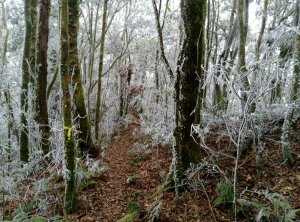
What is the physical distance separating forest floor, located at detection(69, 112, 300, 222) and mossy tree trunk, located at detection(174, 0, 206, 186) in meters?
0.49

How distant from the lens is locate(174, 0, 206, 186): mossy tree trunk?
5500 mm

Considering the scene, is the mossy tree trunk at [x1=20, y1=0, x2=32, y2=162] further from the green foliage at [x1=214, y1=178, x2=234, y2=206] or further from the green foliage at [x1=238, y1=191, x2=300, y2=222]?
the green foliage at [x1=238, y1=191, x2=300, y2=222]

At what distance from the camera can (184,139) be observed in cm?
565

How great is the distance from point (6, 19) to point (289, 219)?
64.6 ft

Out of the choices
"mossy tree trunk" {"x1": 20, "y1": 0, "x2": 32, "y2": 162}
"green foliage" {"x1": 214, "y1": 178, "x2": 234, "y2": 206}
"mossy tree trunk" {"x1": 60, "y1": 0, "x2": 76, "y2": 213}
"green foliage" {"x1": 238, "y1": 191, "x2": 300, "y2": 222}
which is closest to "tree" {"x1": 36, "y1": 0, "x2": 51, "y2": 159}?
"mossy tree trunk" {"x1": 20, "y1": 0, "x2": 32, "y2": 162}

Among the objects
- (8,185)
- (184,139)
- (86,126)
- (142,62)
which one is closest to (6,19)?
(142,62)

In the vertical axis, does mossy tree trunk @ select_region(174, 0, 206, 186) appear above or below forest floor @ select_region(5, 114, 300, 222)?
above

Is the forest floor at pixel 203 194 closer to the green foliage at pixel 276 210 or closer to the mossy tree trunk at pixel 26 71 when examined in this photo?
the green foliage at pixel 276 210

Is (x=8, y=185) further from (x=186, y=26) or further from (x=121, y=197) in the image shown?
(x=186, y=26)

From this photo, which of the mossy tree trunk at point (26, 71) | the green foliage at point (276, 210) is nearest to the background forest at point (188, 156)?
the green foliage at point (276, 210)

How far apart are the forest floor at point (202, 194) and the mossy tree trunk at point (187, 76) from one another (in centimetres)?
49

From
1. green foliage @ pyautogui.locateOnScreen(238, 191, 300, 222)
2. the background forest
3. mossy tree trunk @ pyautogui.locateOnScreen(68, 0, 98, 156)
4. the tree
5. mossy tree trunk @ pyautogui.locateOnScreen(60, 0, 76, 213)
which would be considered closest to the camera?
green foliage @ pyautogui.locateOnScreen(238, 191, 300, 222)

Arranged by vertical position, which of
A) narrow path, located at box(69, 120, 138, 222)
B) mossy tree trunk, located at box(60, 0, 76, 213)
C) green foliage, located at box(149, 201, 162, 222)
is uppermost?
mossy tree trunk, located at box(60, 0, 76, 213)

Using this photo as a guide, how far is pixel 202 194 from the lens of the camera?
212 inches
